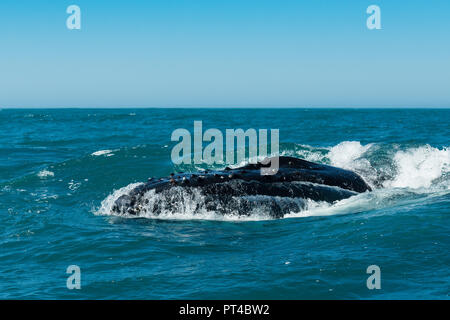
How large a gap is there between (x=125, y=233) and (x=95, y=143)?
2635 cm

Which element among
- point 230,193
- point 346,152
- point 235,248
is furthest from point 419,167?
point 235,248

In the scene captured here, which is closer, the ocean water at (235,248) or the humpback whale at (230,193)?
the ocean water at (235,248)

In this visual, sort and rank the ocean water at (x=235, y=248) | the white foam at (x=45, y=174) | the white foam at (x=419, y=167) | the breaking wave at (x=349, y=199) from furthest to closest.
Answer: the white foam at (x=45, y=174) < the white foam at (x=419, y=167) < the breaking wave at (x=349, y=199) < the ocean water at (x=235, y=248)

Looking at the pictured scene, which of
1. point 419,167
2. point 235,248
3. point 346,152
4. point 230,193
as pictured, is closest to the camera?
point 235,248

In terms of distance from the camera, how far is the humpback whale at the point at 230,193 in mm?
12367

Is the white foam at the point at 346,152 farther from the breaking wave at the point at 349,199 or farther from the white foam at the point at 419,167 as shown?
the breaking wave at the point at 349,199

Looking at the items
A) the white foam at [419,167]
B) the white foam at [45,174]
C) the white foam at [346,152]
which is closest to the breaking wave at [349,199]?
the white foam at [419,167]

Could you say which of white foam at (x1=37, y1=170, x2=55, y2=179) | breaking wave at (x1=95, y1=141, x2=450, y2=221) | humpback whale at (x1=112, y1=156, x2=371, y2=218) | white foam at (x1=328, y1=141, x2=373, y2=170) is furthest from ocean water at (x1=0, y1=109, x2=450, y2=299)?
white foam at (x1=328, y1=141, x2=373, y2=170)

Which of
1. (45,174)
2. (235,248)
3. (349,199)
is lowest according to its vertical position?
(235,248)

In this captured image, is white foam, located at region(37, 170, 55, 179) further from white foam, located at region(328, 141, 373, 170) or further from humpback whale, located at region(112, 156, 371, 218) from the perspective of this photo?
white foam, located at region(328, 141, 373, 170)

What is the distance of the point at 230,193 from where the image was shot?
12.4 meters

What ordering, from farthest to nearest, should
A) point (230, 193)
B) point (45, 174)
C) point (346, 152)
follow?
point (346, 152) → point (45, 174) → point (230, 193)

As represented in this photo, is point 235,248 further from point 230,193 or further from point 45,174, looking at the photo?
point 45,174

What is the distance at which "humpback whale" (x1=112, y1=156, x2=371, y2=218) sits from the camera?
1237 centimetres
